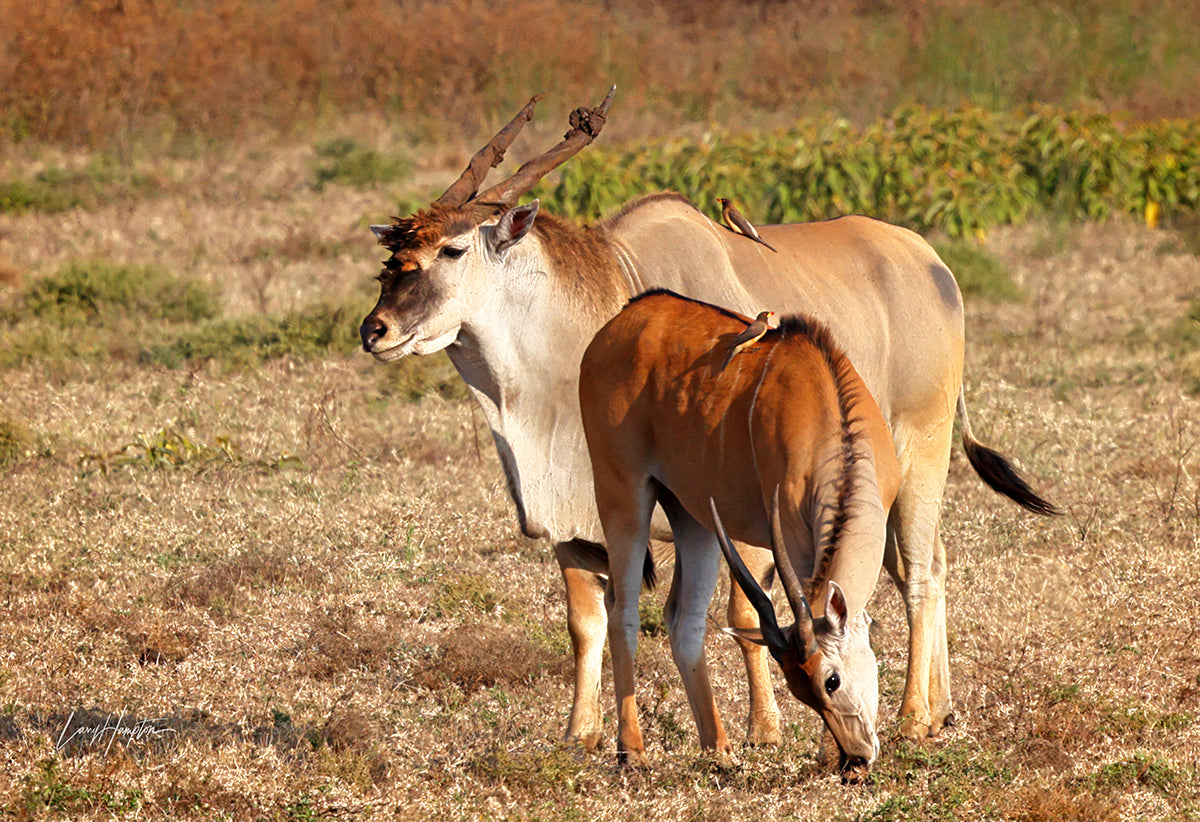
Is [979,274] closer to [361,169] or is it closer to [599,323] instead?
[599,323]

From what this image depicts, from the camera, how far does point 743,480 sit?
464cm

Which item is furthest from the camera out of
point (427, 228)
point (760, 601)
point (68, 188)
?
point (68, 188)

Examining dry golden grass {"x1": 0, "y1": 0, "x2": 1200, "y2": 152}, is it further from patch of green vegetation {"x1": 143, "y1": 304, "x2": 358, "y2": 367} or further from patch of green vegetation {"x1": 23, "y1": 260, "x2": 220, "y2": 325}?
patch of green vegetation {"x1": 143, "y1": 304, "x2": 358, "y2": 367}

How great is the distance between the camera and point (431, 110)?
21.5 metres

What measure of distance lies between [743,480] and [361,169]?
13379 mm

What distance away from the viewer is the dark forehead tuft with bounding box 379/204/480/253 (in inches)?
225

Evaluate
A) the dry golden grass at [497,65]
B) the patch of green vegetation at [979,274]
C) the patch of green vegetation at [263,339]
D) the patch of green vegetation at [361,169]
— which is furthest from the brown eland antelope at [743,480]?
the dry golden grass at [497,65]

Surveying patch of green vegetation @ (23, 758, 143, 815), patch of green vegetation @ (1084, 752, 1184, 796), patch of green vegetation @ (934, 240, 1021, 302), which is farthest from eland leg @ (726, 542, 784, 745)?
patch of green vegetation @ (934, 240, 1021, 302)

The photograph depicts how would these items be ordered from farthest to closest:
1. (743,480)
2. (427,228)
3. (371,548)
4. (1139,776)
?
(371,548) < (427,228) < (1139,776) < (743,480)

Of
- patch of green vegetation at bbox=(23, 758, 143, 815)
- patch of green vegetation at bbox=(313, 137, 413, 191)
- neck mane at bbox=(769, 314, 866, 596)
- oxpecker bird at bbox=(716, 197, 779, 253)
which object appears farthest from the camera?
patch of green vegetation at bbox=(313, 137, 413, 191)

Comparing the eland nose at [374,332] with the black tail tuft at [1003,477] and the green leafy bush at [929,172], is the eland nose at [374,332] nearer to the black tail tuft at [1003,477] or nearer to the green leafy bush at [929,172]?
the black tail tuft at [1003,477]

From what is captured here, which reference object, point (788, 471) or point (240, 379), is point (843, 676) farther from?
point (240, 379)

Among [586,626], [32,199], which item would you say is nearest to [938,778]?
[586,626]

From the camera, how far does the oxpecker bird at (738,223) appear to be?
20.4 ft
